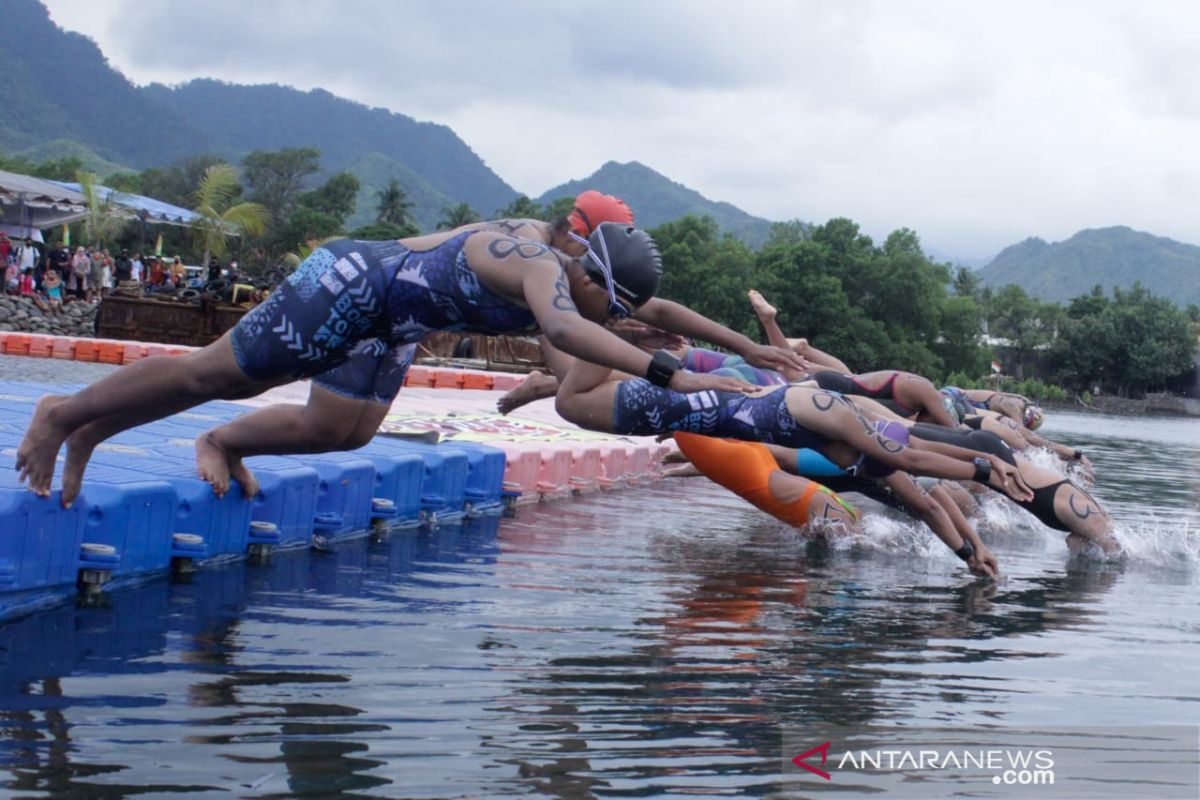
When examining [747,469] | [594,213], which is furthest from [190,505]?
[747,469]

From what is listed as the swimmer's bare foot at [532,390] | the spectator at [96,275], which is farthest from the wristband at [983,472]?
the spectator at [96,275]

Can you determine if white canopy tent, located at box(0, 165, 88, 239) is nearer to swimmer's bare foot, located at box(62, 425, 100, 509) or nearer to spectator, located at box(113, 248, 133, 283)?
spectator, located at box(113, 248, 133, 283)

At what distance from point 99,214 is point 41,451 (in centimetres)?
3742

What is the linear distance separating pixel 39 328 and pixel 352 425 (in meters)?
23.7

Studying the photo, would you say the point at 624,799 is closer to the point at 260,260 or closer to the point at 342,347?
the point at 342,347

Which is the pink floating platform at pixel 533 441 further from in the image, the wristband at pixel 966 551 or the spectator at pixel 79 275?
the spectator at pixel 79 275

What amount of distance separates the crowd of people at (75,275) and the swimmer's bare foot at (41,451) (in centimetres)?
2191

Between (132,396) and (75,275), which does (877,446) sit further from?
(75,275)

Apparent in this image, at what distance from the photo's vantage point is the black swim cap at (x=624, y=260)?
197 inches

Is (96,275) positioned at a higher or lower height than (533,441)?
higher

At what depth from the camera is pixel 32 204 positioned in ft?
97.9

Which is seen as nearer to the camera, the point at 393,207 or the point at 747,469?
the point at 747,469

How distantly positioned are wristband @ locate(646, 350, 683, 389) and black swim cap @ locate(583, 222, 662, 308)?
1.93ft

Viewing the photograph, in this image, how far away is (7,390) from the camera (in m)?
8.27
